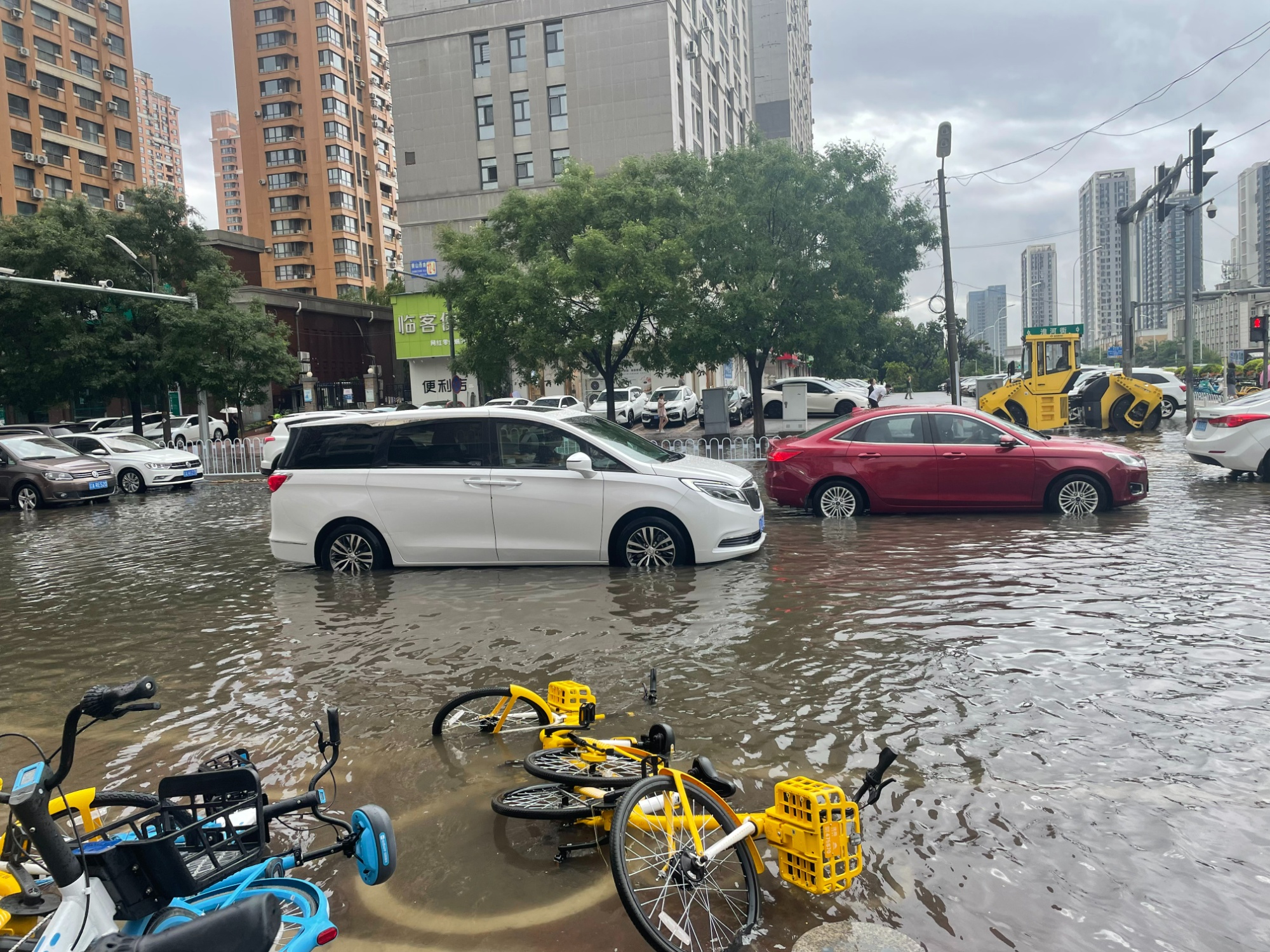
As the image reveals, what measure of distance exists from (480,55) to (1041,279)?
197 ft

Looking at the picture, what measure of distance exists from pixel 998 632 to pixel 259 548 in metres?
9.62

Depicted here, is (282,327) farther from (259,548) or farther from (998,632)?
(998,632)

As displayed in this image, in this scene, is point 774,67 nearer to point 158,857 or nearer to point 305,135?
point 305,135

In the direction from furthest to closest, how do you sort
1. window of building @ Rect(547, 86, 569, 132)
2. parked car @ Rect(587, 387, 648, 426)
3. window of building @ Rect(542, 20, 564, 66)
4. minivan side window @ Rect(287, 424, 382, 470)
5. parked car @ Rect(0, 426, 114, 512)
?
window of building @ Rect(547, 86, 569, 132) < window of building @ Rect(542, 20, 564, 66) < parked car @ Rect(587, 387, 648, 426) < parked car @ Rect(0, 426, 114, 512) < minivan side window @ Rect(287, 424, 382, 470)

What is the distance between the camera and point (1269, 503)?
12219 mm

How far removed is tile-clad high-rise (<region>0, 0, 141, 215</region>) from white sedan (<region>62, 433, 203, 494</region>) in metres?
41.6

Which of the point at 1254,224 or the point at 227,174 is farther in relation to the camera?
the point at 227,174

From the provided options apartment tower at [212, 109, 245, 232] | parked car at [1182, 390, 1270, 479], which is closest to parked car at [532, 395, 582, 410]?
parked car at [1182, 390, 1270, 479]

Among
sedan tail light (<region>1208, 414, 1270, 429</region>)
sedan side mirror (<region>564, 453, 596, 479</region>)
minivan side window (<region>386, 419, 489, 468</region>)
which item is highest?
minivan side window (<region>386, 419, 489, 468</region>)

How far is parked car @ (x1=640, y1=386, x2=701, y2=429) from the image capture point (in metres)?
36.1

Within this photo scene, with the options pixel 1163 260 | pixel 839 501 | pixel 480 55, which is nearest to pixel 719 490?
pixel 839 501

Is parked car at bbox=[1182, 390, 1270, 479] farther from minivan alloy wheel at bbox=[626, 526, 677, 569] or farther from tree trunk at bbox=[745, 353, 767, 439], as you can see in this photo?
tree trunk at bbox=[745, 353, 767, 439]

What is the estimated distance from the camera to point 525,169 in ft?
168

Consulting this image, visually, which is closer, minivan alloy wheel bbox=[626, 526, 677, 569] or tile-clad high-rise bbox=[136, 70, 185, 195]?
minivan alloy wheel bbox=[626, 526, 677, 569]
